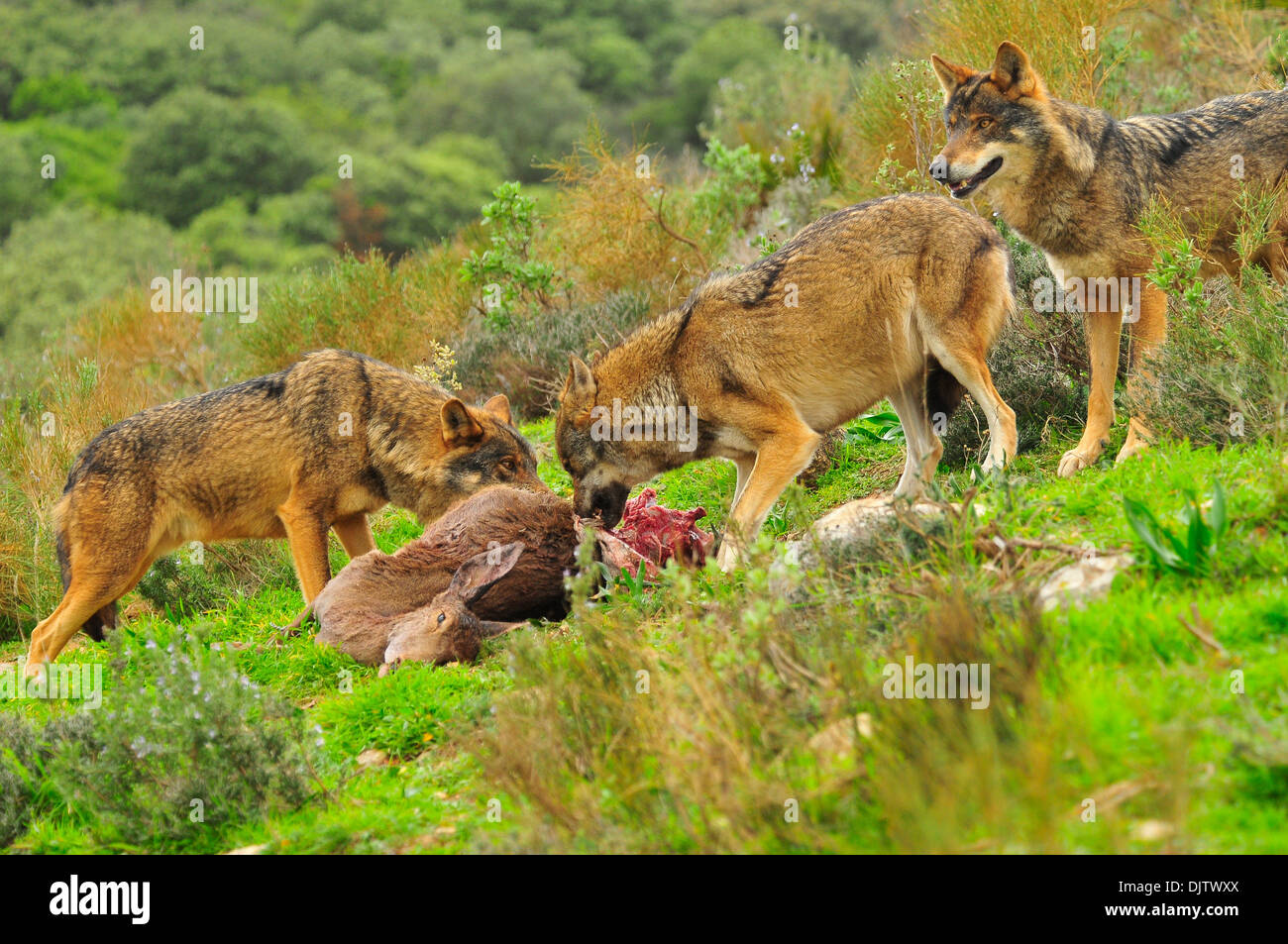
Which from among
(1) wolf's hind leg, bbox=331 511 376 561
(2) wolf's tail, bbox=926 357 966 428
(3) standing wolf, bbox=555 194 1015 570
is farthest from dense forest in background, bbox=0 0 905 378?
(2) wolf's tail, bbox=926 357 966 428

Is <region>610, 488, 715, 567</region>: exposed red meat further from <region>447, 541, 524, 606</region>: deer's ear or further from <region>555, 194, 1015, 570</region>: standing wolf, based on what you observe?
<region>447, 541, 524, 606</region>: deer's ear

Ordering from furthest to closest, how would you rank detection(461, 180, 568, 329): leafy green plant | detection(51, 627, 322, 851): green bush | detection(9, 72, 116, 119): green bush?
detection(9, 72, 116, 119): green bush, detection(461, 180, 568, 329): leafy green plant, detection(51, 627, 322, 851): green bush

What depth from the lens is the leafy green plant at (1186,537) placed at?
4.46 m

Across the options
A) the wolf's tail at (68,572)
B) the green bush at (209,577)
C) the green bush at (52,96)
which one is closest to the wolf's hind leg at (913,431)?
the green bush at (209,577)

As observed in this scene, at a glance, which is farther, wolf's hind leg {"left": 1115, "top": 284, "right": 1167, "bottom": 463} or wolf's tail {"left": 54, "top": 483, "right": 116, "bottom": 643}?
wolf's tail {"left": 54, "top": 483, "right": 116, "bottom": 643}

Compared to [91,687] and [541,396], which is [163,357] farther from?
[91,687]

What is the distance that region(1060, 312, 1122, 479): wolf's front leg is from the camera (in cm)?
710

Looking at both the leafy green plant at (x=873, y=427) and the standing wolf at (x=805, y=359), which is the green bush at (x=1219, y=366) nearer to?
the standing wolf at (x=805, y=359)

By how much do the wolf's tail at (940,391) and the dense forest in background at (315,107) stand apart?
33.2 m

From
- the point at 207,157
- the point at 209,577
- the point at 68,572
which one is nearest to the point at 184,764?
the point at 68,572

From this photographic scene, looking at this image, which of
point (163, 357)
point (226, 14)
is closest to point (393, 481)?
point (163, 357)

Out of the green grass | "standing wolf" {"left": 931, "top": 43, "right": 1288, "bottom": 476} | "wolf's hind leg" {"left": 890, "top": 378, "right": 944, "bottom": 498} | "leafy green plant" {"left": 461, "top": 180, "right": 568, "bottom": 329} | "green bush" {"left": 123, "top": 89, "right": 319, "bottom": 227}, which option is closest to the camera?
the green grass

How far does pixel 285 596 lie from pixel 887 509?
5.37m

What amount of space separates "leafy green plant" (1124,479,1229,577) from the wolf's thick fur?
4.27 m
